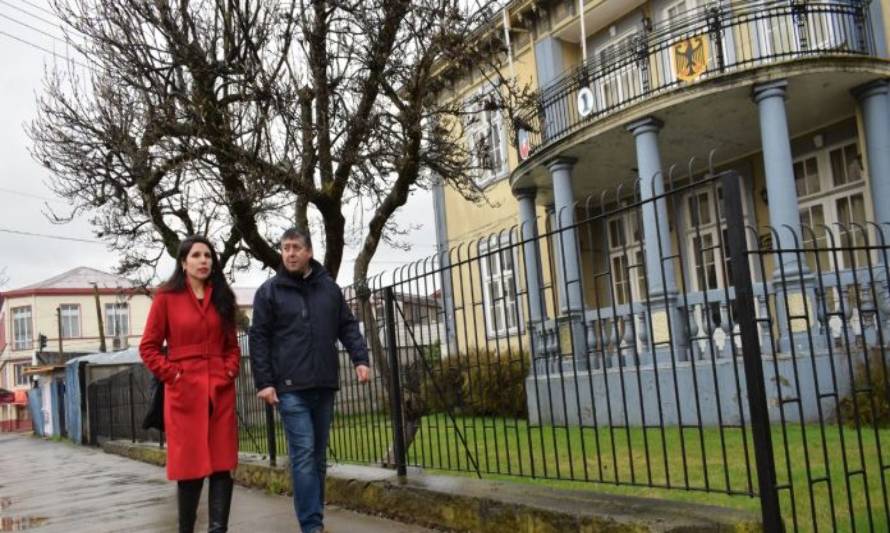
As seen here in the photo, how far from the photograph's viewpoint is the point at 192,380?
4699 mm

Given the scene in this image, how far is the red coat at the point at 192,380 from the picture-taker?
4.62 metres

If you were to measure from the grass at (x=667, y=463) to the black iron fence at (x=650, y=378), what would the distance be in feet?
0.11

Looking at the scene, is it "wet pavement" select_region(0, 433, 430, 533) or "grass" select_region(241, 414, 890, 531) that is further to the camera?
"wet pavement" select_region(0, 433, 430, 533)

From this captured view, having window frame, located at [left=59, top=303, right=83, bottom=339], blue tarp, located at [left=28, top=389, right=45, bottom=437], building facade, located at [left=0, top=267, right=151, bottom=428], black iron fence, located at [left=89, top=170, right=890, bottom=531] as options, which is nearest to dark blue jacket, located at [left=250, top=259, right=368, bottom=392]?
black iron fence, located at [left=89, top=170, right=890, bottom=531]

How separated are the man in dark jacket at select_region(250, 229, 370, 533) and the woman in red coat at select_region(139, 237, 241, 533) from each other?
0.73 ft

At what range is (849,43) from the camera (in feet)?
39.8

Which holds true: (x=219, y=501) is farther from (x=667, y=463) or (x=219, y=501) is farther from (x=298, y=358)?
(x=667, y=463)

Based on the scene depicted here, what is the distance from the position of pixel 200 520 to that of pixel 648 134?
866 cm

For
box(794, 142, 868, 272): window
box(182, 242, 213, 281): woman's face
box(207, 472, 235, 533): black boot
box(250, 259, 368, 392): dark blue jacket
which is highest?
box(794, 142, 868, 272): window

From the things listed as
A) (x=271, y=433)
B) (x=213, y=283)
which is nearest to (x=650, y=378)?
(x=271, y=433)

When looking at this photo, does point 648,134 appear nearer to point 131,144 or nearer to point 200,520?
point 131,144

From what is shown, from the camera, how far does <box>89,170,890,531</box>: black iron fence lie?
13.6ft

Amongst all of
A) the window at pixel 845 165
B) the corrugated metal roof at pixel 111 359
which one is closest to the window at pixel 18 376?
the corrugated metal roof at pixel 111 359

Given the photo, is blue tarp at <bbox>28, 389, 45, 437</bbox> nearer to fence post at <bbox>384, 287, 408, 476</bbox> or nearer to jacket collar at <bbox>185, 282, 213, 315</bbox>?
fence post at <bbox>384, 287, 408, 476</bbox>
